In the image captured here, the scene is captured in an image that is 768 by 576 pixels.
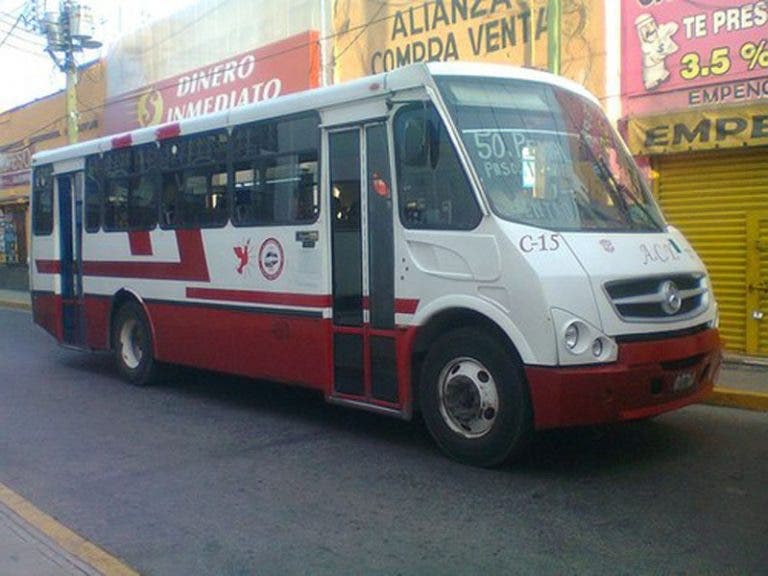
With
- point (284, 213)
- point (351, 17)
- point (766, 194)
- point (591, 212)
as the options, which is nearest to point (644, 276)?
point (591, 212)

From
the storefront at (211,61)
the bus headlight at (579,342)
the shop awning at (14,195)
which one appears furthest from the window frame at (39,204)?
the shop awning at (14,195)

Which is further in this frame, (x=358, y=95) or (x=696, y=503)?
(x=358, y=95)

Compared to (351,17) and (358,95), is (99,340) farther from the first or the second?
(351,17)

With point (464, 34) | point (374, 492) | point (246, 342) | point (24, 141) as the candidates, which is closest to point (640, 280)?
point (374, 492)

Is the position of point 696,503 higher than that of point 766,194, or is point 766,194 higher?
point 766,194

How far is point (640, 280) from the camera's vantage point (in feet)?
20.0

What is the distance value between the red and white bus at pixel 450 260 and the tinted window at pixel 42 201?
11.4 ft

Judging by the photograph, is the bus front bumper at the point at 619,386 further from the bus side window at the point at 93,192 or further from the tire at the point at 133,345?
the bus side window at the point at 93,192

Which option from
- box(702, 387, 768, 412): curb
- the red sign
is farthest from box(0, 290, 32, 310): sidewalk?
box(702, 387, 768, 412): curb

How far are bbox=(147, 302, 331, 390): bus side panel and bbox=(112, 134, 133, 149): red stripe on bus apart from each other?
6.12 ft

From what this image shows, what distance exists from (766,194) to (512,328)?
5.52 meters

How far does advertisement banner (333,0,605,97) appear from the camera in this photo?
11617 mm

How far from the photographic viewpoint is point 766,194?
10125 mm

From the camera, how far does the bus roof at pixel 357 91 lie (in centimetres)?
A: 667
